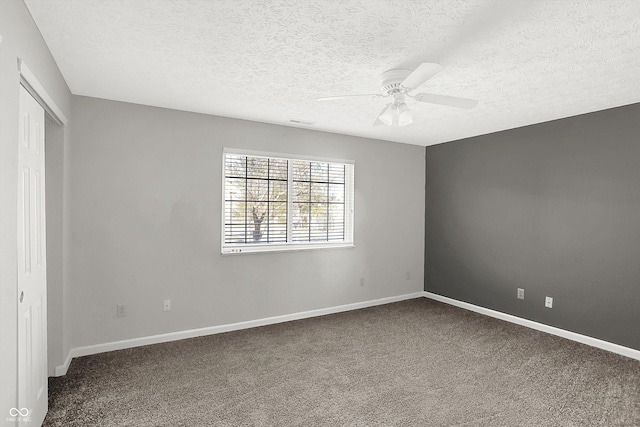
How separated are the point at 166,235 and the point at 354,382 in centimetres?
236

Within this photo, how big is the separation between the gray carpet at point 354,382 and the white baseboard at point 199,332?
85mm

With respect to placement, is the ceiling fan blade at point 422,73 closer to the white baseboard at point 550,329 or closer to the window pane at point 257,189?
the window pane at point 257,189

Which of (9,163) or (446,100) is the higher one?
(446,100)

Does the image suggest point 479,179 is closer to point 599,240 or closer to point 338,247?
point 599,240

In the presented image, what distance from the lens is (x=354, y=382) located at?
2.87 metres

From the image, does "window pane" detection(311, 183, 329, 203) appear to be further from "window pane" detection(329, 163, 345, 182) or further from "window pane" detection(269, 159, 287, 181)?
"window pane" detection(269, 159, 287, 181)

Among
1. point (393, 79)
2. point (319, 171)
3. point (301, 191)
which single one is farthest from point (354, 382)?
point (319, 171)

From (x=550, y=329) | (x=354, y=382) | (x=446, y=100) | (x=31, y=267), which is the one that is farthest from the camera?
(x=550, y=329)

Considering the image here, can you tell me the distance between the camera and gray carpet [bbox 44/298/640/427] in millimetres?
2395

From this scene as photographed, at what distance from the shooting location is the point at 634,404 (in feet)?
8.38

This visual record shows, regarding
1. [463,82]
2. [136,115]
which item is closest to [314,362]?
[463,82]

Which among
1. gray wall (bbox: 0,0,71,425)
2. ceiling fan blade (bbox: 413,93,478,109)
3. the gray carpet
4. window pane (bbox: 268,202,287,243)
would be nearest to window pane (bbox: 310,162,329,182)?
window pane (bbox: 268,202,287,243)

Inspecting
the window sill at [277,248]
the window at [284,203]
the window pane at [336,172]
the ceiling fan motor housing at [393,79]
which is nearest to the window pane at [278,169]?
the window at [284,203]

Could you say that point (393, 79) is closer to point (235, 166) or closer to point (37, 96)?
point (235, 166)
